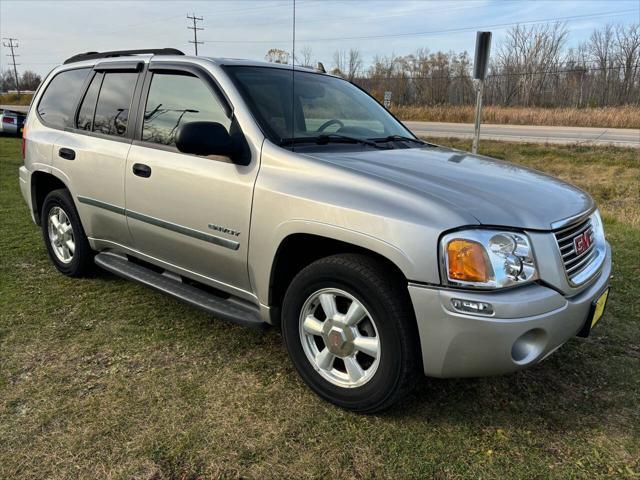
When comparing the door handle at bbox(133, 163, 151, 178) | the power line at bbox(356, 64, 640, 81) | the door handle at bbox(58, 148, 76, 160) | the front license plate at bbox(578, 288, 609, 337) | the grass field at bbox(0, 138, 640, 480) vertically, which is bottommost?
the grass field at bbox(0, 138, 640, 480)

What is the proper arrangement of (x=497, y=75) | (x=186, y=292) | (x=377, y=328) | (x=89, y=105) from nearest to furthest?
(x=377, y=328) → (x=186, y=292) → (x=89, y=105) → (x=497, y=75)

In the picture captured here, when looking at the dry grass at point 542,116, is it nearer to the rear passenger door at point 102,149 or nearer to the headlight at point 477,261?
the rear passenger door at point 102,149

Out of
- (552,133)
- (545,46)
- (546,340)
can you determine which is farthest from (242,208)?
(545,46)

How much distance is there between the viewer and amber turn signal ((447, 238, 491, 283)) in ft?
7.16

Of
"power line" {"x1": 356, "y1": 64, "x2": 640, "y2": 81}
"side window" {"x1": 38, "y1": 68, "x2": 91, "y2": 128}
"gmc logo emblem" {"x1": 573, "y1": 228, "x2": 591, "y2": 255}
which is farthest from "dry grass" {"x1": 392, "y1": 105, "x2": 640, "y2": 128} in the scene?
"side window" {"x1": 38, "y1": 68, "x2": 91, "y2": 128}

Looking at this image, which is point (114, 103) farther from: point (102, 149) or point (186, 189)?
point (186, 189)

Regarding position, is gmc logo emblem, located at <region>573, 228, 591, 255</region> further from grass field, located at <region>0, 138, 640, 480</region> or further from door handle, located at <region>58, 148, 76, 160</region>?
door handle, located at <region>58, 148, 76, 160</region>

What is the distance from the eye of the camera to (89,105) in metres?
4.02

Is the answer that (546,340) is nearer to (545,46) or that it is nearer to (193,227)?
(193,227)

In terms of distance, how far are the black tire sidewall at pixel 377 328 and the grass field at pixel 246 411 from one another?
0.39 feet

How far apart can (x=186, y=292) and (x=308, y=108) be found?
1.44 m

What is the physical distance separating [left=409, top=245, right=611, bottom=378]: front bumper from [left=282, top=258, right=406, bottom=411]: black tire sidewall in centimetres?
15

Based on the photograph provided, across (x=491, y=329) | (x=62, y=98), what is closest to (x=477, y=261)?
(x=491, y=329)

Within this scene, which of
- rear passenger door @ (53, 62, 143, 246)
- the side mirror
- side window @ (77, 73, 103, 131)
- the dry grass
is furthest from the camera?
the dry grass
